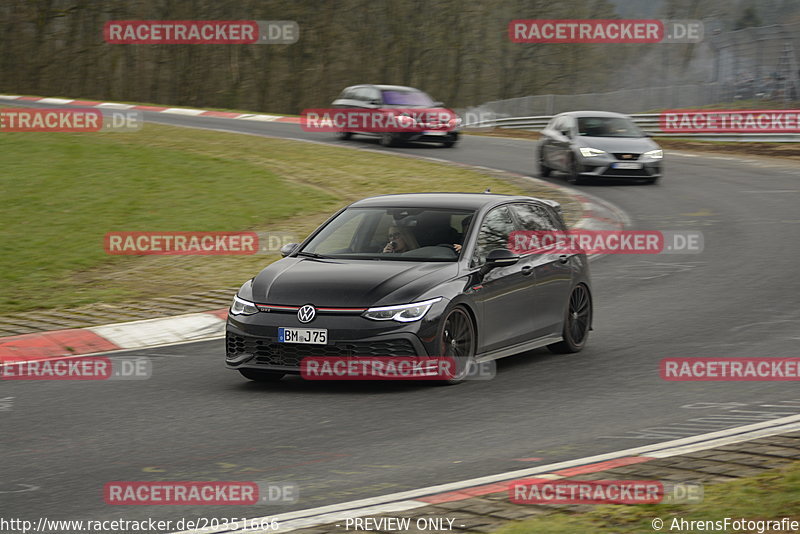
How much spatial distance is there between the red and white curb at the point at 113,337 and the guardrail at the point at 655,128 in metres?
27.5

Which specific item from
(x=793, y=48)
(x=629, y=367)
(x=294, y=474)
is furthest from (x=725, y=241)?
(x=793, y=48)

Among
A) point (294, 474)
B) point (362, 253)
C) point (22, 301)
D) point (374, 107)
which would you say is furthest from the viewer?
point (374, 107)

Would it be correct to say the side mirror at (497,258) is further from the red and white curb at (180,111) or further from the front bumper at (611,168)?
the red and white curb at (180,111)

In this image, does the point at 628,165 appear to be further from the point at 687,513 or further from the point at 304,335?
the point at 687,513

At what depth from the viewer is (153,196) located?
20.6m

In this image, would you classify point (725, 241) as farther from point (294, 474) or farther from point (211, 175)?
point (294, 474)

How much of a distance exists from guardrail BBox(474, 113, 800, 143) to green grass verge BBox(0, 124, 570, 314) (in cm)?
1329

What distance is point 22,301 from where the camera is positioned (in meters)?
13.7

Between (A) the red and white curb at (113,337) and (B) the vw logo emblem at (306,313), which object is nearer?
(B) the vw logo emblem at (306,313)

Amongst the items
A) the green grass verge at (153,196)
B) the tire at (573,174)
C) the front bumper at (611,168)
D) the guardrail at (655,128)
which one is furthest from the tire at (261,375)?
the guardrail at (655,128)

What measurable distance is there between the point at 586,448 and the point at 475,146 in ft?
93.2

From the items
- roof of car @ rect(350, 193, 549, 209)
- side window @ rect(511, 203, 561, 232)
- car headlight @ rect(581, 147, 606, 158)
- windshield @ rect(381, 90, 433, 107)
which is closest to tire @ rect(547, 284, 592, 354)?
side window @ rect(511, 203, 561, 232)

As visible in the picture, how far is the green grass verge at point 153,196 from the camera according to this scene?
15.3 metres

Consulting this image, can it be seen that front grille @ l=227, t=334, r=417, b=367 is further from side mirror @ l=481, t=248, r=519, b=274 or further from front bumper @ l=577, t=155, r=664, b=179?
front bumper @ l=577, t=155, r=664, b=179
